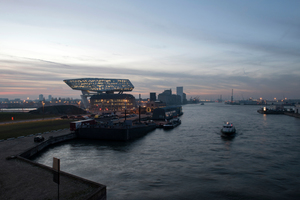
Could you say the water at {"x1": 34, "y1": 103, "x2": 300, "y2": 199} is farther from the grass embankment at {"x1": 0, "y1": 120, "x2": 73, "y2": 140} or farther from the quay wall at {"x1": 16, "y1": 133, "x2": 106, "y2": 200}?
the grass embankment at {"x1": 0, "y1": 120, "x2": 73, "y2": 140}

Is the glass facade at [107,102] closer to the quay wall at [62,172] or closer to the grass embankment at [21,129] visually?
the grass embankment at [21,129]

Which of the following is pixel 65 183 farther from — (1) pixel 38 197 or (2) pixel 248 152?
(2) pixel 248 152

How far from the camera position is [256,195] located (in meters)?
19.3

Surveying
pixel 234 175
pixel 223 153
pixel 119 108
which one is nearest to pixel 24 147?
pixel 234 175

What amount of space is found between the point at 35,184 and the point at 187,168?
17.4 m

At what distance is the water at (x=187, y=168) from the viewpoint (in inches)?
778

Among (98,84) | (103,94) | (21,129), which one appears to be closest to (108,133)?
(21,129)

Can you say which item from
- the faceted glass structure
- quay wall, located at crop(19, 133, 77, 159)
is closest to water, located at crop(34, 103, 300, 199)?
quay wall, located at crop(19, 133, 77, 159)

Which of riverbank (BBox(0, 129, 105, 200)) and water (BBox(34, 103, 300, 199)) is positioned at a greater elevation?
riverbank (BBox(0, 129, 105, 200))

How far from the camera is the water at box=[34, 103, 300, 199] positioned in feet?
64.8

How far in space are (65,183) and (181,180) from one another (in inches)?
481

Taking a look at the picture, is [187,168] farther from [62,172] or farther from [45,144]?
[45,144]

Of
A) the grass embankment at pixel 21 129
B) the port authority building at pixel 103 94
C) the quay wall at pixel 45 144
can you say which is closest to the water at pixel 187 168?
the quay wall at pixel 45 144

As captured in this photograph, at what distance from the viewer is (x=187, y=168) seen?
26.1 metres
